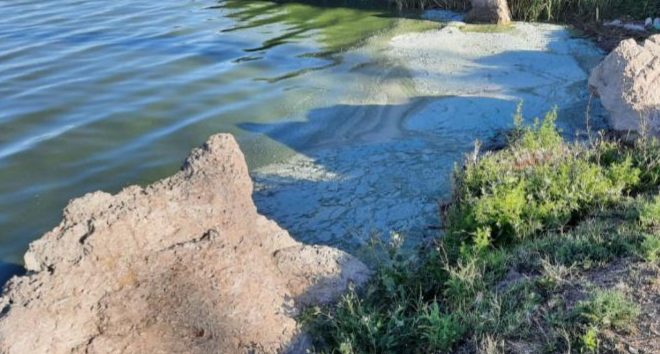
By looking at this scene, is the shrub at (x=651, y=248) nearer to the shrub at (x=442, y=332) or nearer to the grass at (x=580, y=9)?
the shrub at (x=442, y=332)

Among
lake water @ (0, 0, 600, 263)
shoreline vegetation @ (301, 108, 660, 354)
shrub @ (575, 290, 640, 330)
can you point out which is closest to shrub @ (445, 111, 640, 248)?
shoreline vegetation @ (301, 108, 660, 354)

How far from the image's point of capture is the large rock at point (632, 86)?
21.9ft

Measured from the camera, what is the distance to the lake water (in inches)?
249

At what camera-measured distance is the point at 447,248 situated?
4773 mm

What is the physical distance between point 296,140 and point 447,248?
3231mm

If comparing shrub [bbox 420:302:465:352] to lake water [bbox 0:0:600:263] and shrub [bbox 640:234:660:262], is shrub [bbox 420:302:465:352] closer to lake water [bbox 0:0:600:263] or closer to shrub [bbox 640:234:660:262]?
shrub [bbox 640:234:660:262]

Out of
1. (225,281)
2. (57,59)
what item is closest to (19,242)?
(225,281)

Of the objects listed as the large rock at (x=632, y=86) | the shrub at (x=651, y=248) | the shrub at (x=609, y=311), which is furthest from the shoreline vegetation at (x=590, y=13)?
the shrub at (x=609, y=311)

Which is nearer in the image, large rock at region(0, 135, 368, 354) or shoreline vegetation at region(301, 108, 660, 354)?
shoreline vegetation at region(301, 108, 660, 354)

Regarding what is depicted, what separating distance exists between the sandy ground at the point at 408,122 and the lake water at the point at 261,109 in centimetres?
2

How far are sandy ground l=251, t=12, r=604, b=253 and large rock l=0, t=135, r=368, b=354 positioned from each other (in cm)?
112

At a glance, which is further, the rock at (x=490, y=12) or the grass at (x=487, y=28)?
the rock at (x=490, y=12)

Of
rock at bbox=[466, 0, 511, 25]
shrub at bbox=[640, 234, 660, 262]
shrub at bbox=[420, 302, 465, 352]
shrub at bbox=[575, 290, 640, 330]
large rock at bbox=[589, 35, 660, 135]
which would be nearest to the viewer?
shrub at bbox=[575, 290, 640, 330]

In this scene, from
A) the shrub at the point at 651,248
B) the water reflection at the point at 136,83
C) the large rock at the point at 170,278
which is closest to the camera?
the large rock at the point at 170,278
